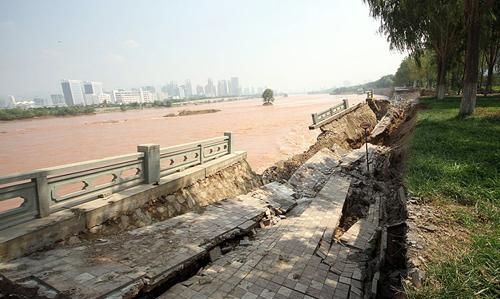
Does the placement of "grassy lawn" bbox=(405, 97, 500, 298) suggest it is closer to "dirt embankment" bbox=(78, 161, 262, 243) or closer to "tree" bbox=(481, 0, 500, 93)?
"dirt embankment" bbox=(78, 161, 262, 243)

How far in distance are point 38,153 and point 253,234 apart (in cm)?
2198

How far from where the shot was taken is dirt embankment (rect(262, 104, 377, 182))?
1157cm

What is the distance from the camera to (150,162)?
5938 mm

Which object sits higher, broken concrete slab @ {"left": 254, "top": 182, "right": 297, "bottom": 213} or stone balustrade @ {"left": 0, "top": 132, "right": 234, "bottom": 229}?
stone balustrade @ {"left": 0, "top": 132, "right": 234, "bottom": 229}

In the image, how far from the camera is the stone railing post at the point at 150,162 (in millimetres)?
5922

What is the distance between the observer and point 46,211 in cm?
429

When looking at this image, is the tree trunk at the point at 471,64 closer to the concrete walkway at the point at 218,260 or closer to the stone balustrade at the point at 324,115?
the stone balustrade at the point at 324,115

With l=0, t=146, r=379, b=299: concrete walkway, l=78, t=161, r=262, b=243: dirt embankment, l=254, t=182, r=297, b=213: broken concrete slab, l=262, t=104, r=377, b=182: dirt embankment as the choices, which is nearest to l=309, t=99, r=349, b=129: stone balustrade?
l=262, t=104, r=377, b=182: dirt embankment

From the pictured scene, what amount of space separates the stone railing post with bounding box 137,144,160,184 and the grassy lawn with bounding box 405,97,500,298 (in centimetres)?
497

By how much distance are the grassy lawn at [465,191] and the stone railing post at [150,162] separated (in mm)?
4968

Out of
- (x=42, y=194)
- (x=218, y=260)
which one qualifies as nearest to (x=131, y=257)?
(x=218, y=260)

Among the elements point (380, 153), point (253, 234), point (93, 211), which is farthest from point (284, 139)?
point (93, 211)

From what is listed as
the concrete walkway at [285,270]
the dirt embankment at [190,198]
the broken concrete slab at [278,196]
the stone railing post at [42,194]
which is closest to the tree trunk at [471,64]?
the broken concrete slab at [278,196]

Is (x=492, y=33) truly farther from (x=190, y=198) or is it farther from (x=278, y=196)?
(x=190, y=198)
